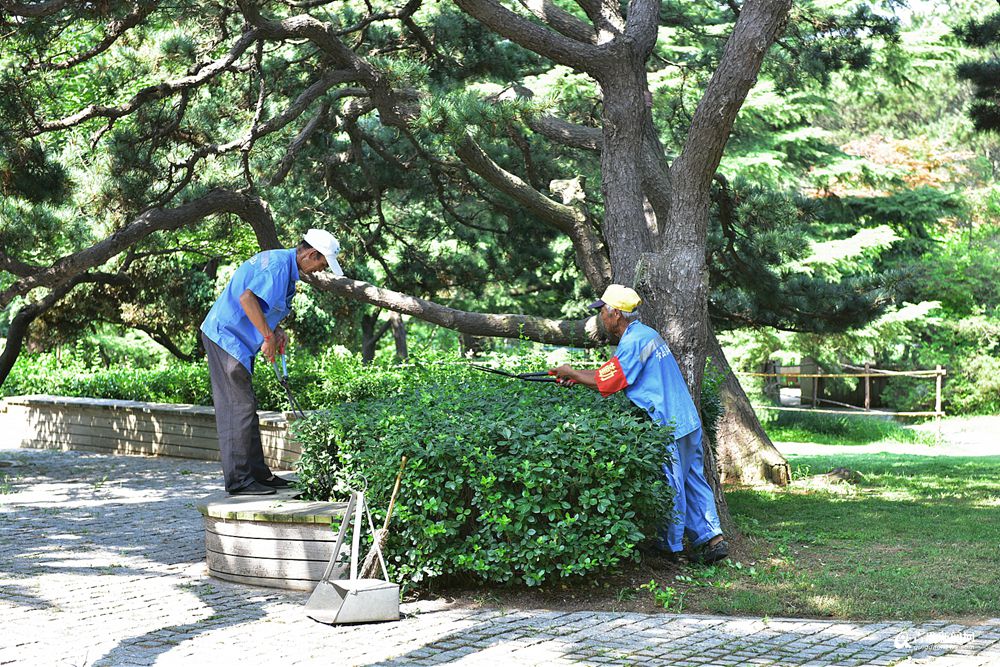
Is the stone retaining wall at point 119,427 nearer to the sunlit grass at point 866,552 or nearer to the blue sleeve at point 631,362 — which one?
the sunlit grass at point 866,552

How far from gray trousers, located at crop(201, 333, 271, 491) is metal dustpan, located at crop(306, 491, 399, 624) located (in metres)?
1.40

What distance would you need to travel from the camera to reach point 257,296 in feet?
20.3

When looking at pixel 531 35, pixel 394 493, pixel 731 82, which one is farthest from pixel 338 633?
pixel 531 35

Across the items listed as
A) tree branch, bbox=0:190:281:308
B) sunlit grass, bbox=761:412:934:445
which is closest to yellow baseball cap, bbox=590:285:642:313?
tree branch, bbox=0:190:281:308

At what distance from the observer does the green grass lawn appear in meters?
5.17

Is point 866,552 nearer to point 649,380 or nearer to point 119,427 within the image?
point 649,380

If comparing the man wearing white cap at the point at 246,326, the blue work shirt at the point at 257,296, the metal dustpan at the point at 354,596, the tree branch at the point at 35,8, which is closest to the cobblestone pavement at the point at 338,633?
the metal dustpan at the point at 354,596

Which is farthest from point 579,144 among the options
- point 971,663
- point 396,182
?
point 971,663

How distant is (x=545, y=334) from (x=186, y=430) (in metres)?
4.90

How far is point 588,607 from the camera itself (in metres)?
5.28

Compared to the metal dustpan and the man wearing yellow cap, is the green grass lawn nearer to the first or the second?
the man wearing yellow cap

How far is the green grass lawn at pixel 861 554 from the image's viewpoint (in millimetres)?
5168

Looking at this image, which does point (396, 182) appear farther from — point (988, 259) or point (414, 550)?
point (988, 259)

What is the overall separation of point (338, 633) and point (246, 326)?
2239 millimetres
